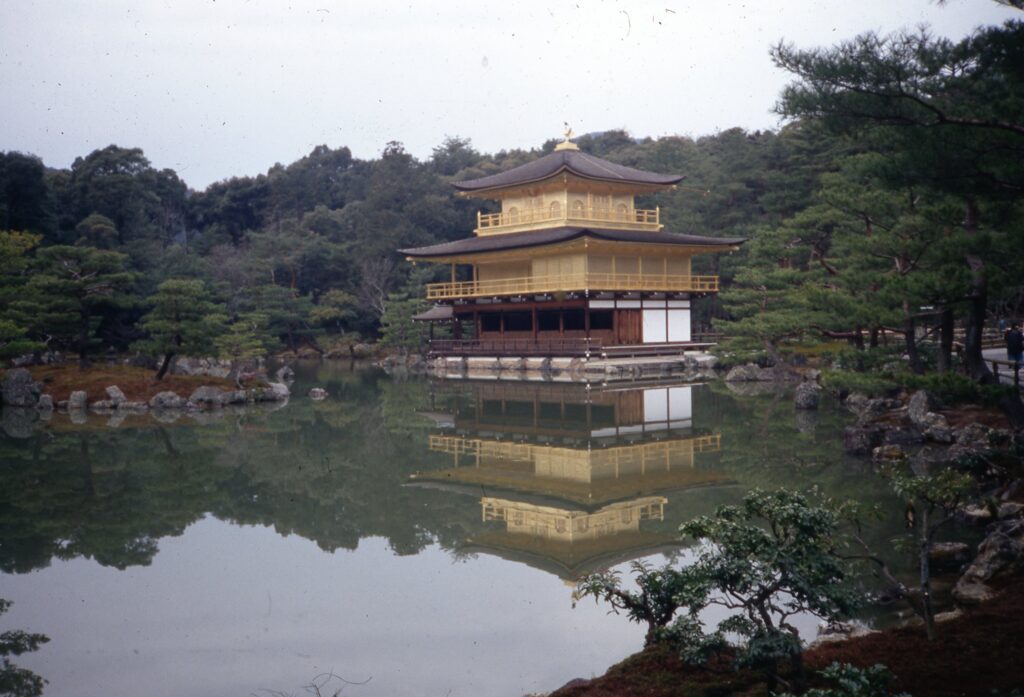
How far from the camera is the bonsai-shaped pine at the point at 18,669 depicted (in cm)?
515

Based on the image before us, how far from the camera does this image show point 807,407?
17719mm

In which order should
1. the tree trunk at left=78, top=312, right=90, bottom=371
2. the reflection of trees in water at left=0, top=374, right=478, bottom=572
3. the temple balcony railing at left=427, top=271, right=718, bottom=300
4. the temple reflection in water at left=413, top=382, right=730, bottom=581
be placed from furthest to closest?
the temple balcony railing at left=427, top=271, right=718, bottom=300 < the tree trunk at left=78, top=312, right=90, bottom=371 < the reflection of trees in water at left=0, top=374, right=478, bottom=572 < the temple reflection in water at left=413, top=382, right=730, bottom=581

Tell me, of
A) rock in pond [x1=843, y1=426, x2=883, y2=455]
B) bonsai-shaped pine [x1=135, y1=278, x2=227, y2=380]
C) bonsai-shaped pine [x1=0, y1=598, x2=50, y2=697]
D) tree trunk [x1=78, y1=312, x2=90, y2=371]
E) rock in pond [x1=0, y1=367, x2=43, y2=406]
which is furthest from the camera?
tree trunk [x1=78, y1=312, x2=90, y2=371]

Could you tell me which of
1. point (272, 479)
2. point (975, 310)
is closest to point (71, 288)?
point (272, 479)

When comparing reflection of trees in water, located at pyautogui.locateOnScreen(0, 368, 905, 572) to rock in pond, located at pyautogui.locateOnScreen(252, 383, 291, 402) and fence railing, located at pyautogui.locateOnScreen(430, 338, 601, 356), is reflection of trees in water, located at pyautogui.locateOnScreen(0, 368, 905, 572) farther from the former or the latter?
fence railing, located at pyautogui.locateOnScreen(430, 338, 601, 356)

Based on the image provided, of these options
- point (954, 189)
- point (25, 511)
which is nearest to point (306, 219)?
point (25, 511)

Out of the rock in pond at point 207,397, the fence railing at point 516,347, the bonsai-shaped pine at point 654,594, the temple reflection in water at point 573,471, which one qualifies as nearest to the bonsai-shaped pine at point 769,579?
the bonsai-shaped pine at point 654,594

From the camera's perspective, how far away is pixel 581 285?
96.1 feet

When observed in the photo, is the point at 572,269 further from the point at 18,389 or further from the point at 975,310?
the point at 975,310

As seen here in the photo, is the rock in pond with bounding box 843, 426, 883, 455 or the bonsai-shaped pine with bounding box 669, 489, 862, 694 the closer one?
the bonsai-shaped pine with bounding box 669, 489, 862, 694

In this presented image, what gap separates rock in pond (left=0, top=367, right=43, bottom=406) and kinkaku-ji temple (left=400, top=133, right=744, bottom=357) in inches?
591

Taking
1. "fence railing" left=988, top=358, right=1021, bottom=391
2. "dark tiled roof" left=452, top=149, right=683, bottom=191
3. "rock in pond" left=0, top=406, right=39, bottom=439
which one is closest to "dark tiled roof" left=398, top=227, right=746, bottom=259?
"dark tiled roof" left=452, top=149, right=683, bottom=191

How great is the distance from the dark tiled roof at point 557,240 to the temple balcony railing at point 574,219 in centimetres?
44

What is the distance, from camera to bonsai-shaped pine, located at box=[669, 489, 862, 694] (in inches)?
170
